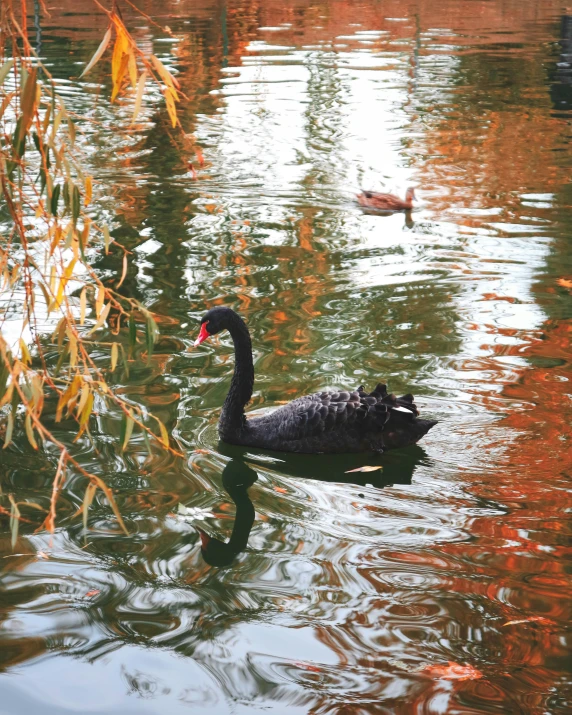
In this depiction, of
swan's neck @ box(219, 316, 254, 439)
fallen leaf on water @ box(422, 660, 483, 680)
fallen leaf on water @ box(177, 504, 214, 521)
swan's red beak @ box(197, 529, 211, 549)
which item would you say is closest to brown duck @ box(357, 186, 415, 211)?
swan's neck @ box(219, 316, 254, 439)

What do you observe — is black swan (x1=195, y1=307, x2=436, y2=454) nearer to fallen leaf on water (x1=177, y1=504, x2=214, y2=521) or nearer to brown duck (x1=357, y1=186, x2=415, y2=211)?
fallen leaf on water (x1=177, y1=504, x2=214, y2=521)

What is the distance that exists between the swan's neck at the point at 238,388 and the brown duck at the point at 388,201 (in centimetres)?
406

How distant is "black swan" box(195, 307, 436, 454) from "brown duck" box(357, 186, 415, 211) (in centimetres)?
414

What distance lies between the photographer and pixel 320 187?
991 cm

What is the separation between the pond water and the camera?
3.35 meters

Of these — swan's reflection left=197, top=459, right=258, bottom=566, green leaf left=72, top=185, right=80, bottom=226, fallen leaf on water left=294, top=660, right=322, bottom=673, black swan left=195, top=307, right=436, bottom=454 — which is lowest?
fallen leaf on water left=294, top=660, right=322, bottom=673

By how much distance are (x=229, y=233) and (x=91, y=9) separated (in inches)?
635

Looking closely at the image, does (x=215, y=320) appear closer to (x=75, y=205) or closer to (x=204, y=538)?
(x=204, y=538)

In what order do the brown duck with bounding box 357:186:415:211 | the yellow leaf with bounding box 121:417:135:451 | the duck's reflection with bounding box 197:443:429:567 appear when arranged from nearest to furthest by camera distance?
the yellow leaf with bounding box 121:417:135:451
the duck's reflection with bounding box 197:443:429:567
the brown duck with bounding box 357:186:415:211

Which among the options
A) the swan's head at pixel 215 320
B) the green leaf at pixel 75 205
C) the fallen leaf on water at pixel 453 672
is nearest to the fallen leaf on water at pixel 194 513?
the swan's head at pixel 215 320

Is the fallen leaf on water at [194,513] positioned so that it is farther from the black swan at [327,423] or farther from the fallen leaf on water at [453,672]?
the fallen leaf on water at [453,672]

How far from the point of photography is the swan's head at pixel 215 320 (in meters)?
5.16

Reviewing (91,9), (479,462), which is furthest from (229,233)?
(91,9)

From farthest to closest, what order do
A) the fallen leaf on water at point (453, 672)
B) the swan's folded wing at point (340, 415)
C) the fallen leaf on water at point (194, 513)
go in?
the swan's folded wing at point (340, 415)
the fallen leaf on water at point (194, 513)
the fallen leaf on water at point (453, 672)
